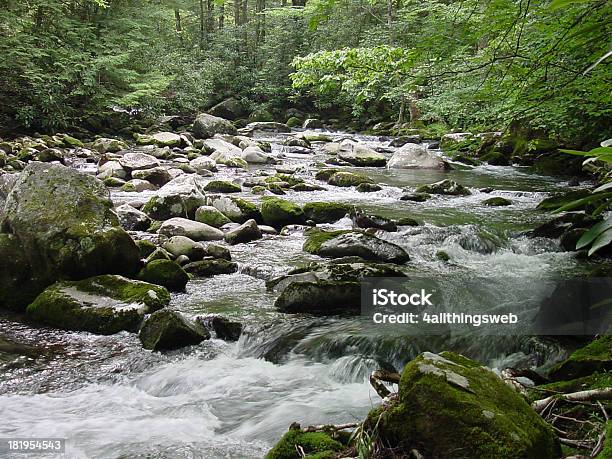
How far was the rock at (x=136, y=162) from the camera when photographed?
12752 millimetres

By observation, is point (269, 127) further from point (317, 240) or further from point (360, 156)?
point (317, 240)

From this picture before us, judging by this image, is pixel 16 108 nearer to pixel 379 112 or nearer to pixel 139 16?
pixel 139 16

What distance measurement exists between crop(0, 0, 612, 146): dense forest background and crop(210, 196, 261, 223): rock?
2552 millimetres

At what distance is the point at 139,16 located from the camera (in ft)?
76.4

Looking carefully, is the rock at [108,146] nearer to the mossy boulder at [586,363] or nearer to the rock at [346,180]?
the rock at [346,180]

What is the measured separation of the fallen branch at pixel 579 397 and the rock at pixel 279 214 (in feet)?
21.7

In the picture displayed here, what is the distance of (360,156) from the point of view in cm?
1555

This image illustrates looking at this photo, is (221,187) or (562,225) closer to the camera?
(562,225)

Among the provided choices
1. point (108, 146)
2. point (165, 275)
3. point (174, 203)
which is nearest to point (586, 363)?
point (165, 275)

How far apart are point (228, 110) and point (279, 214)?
62.4 feet

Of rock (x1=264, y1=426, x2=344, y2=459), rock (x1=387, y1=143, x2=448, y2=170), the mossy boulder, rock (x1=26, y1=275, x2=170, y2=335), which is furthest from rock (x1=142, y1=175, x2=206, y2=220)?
rock (x1=387, y1=143, x2=448, y2=170)

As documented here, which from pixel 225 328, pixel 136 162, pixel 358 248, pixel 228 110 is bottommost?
pixel 225 328

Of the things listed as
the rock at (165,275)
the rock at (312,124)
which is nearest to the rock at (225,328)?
the rock at (165,275)

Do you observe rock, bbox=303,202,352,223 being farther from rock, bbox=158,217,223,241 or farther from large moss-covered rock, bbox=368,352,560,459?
large moss-covered rock, bbox=368,352,560,459
